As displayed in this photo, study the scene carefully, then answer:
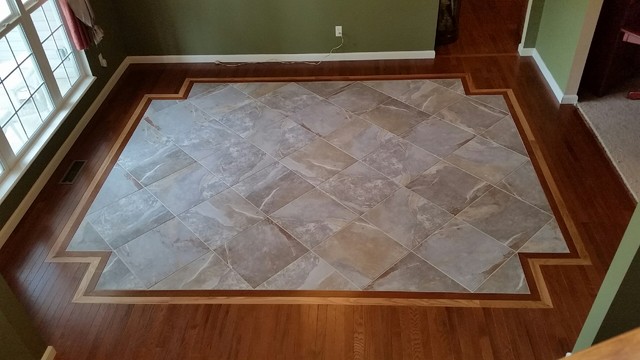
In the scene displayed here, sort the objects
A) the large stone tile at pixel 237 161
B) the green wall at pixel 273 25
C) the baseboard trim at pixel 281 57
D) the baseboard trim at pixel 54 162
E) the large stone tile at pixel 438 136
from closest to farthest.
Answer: the baseboard trim at pixel 54 162 → the large stone tile at pixel 237 161 → the large stone tile at pixel 438 136 → the green wall at pixel 273 25 → the baseboard trim at pixel 281 57

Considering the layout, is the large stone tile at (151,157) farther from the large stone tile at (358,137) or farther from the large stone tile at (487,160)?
the large stone tile at (487,160)

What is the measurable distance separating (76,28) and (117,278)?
2.12m

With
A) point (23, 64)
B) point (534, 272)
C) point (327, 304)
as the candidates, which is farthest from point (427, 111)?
point (23, 64)

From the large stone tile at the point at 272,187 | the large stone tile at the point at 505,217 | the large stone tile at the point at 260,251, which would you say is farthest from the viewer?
the large stone tile at the point at 272,187

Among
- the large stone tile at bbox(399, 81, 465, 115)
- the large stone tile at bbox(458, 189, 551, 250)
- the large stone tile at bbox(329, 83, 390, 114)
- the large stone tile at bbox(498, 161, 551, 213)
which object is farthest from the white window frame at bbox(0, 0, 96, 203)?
the large stone tile at bbox(498, 161, 551, 213)

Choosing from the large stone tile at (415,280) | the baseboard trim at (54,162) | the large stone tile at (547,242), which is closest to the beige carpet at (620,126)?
the large stone tile at (547,242)

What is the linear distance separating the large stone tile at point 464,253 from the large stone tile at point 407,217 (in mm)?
62

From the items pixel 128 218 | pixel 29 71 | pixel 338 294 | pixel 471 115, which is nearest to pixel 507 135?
pixel 471 115

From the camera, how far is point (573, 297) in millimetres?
2641

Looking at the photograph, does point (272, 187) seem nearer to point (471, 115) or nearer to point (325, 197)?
point (325, 197)

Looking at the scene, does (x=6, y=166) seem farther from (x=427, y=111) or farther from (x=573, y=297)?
(x=573, y=297)

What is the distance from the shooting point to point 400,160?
3.66 metres

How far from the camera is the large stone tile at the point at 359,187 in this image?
10.9 ft

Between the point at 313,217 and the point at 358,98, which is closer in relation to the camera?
the point at 313,217
